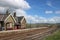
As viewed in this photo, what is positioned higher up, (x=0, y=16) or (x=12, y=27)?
(x=0, y=16)

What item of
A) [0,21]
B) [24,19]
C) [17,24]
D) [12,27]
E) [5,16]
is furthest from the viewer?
[24,19]

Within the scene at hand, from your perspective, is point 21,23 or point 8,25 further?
point 21,23

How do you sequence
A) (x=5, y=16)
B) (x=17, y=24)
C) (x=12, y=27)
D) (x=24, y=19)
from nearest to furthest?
(x=5, y=16) → (x=12, y=27) → (x=17, y=24) → (x=24, y=19)

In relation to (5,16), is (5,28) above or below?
below

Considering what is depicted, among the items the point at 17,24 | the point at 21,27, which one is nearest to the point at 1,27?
the point at 17,24

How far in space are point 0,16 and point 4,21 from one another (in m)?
2.09

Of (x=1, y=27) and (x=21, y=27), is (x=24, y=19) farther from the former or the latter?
(x=1, y=27)

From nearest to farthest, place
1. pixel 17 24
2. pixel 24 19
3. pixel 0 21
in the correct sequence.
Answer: pixel 0 21
pixel 17 24
pixel 24 19

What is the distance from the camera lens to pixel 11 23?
2175 inches

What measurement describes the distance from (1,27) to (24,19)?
19.4m

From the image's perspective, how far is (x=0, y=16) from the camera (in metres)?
51.3

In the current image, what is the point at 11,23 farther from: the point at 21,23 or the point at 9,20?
the point at 21,23

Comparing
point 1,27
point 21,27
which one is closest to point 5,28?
point 1,27

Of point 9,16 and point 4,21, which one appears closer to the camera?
point 4,21
